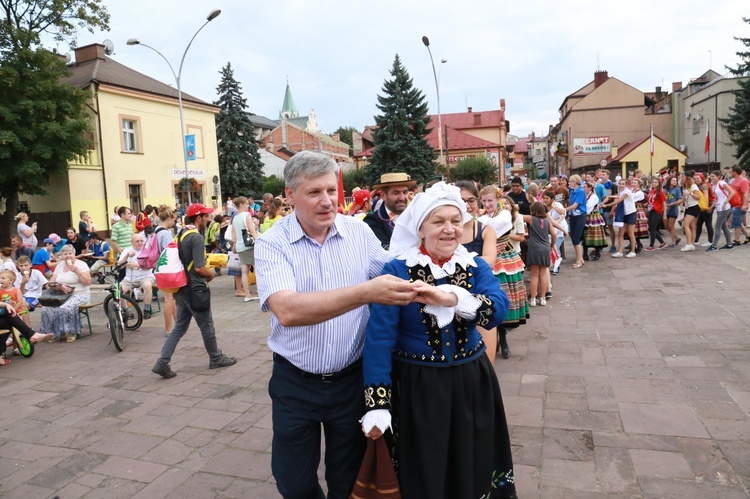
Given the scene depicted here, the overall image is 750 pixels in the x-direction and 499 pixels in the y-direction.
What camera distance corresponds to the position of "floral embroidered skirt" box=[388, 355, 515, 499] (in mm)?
2344

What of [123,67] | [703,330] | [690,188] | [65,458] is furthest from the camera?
[123,67]

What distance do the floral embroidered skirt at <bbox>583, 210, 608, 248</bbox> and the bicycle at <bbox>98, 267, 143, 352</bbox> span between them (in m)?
9.43

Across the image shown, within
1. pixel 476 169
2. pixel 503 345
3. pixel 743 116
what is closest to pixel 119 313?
pixel 503 345

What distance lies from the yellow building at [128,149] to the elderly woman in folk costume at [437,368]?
2184cm

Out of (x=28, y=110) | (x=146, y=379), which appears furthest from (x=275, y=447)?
(x=28, y=110)

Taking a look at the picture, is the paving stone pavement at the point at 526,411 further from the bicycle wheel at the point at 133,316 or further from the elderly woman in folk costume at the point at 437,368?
the elderly woman in folk costume at the point at 437,368

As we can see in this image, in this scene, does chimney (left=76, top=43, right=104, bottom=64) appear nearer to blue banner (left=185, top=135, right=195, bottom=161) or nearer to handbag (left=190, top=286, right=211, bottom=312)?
blue banner (left=185, top=135, right=195, bottom=161)

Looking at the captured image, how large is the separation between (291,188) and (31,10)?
28069mm

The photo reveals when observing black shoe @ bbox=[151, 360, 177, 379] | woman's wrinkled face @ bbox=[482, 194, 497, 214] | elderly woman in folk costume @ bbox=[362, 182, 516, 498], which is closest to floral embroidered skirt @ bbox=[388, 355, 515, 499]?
elderly woman in folk costume @ bbox=[362, 182, 516, 498]

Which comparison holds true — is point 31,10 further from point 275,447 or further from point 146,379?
point 275,447

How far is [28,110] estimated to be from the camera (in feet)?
72.4

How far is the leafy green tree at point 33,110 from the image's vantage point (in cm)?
2191

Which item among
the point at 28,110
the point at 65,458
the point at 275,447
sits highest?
the point at 28,110

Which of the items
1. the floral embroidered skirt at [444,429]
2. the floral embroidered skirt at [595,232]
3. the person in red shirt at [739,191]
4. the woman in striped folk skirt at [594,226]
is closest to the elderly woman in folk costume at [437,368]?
the floral embroidered skirt at [444,429]
